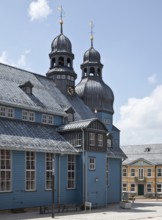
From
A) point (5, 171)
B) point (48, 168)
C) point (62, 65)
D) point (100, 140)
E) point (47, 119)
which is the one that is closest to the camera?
point (5, 171)

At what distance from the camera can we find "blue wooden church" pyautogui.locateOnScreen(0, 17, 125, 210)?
38.0m

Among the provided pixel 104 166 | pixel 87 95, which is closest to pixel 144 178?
pixel 87 95

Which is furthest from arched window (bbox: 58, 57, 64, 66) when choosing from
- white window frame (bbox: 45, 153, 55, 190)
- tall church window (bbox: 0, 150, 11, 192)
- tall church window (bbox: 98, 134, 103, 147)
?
tall church window (bbox: 0, 150, 11, 192)

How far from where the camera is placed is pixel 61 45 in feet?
189

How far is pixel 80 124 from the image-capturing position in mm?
43938

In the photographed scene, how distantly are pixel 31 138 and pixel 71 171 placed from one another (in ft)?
20.4

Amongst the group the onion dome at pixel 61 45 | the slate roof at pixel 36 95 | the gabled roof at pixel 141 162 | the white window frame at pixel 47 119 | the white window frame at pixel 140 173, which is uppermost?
the onion dome at pixel 61 45

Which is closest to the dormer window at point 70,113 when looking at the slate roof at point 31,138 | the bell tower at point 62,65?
the slate roof at point 31,138

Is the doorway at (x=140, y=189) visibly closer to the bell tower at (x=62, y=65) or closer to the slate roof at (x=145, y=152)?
the slate roof at (x=145, y=152)

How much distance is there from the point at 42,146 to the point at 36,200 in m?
5.25

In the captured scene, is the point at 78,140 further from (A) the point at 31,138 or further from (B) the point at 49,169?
(A) the point at 31,138

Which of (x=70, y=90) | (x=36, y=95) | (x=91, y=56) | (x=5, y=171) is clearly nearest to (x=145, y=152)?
(x=91, y=56)

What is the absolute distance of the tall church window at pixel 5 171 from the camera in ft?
121

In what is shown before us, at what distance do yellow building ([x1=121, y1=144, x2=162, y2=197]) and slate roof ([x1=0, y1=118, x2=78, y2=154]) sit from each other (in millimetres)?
40353
